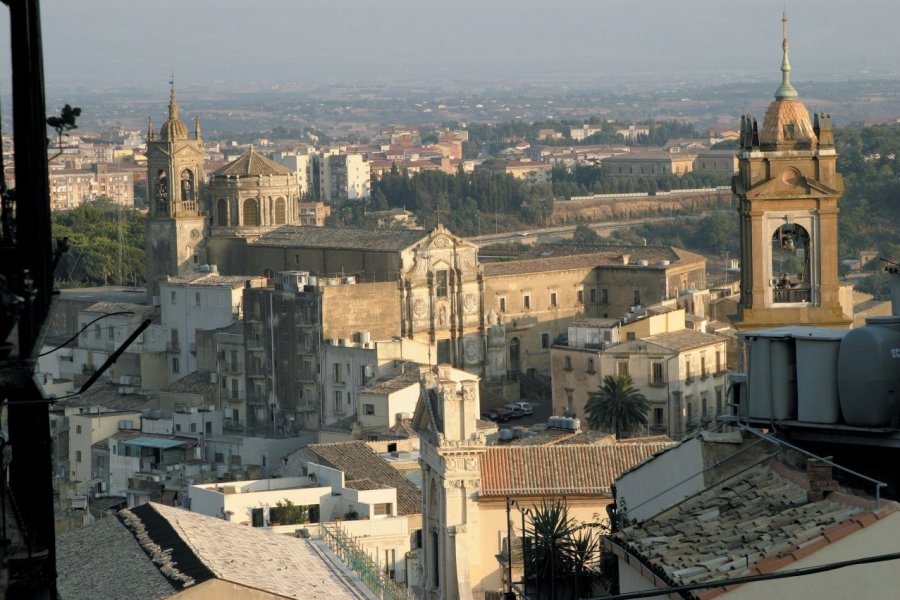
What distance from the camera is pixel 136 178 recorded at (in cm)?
15950

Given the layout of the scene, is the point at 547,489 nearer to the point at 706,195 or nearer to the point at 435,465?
the point at 435,465

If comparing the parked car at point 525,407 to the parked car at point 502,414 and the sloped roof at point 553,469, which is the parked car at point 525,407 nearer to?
the parked car at point 502,414

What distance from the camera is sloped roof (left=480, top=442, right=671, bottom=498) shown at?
23.9 meters

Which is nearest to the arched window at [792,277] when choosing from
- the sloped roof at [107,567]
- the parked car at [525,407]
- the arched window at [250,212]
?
the sloped roof at [107,567]

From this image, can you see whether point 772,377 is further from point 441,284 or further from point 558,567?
point 441,284

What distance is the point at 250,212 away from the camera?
6338cm

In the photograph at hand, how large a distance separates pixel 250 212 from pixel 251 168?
1.36 m

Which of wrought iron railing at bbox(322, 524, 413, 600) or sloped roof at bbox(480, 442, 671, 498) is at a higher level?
sloped roof at bbox(480, 442, 671, 498)

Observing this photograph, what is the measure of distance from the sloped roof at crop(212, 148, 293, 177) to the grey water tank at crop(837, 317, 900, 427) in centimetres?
5390

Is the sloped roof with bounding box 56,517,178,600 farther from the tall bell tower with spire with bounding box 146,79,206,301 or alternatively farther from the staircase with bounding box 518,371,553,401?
the tall bell tower with spire with bounding box 146,79,206,301

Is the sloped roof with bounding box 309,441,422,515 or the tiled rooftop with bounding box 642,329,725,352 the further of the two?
the tiled rooftop with bounding box 642,329,725,352

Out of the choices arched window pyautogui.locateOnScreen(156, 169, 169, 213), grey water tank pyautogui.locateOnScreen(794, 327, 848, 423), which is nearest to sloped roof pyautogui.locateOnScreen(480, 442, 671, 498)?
grey water tank pyautogui.locateOnScreen(794, 327, 848, 423)

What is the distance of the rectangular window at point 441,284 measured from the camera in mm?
54125

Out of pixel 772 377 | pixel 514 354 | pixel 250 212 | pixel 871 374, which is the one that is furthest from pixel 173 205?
pixel 871 374
